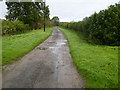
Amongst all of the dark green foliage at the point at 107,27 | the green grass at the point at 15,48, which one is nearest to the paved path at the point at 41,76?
the green grass at the point at 15,48

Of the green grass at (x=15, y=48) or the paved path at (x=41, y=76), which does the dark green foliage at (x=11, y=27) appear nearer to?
the green grass at (x=15, y=48)

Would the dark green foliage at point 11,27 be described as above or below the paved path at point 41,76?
above

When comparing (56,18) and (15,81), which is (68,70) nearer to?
(15,81)

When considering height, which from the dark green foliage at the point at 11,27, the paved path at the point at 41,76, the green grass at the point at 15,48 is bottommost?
the paved path at the point at 41,76

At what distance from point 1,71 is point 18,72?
0.81m

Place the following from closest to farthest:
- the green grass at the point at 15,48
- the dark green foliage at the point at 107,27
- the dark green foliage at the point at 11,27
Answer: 1. the green grass at the point at 15,48
2. the dark green foliage at the point at 107,27
3. the dark green foliage at the point at 11,27

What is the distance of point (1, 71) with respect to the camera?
6828mm

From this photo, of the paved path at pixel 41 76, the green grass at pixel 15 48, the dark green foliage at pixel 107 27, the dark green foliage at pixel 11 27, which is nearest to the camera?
the paved path at pixel 41 76

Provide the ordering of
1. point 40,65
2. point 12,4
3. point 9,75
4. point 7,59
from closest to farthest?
1. point 9,75
2. point 40,65
3. point 7,59
4. point 12,4

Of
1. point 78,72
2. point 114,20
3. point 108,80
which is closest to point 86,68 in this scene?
point 78,72

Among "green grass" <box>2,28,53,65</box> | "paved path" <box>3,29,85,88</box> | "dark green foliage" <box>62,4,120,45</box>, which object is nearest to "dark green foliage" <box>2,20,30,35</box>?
"green grass" <box>2,28,53,65</box>

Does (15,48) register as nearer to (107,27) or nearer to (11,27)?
(107,27)

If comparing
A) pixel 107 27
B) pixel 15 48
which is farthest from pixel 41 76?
pixel 107 27

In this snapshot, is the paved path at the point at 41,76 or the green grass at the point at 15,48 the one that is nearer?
the paved path at the point at 41,76
